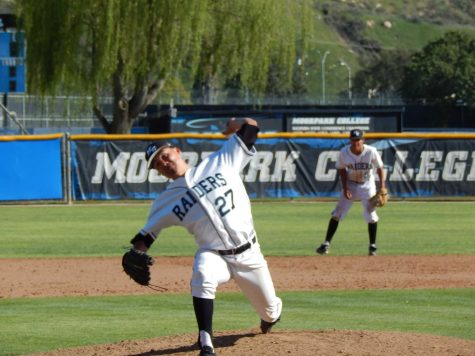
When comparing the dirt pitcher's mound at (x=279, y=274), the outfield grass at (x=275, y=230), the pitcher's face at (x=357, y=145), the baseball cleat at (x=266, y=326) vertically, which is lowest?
the outfield grass at (x=275, y=230)

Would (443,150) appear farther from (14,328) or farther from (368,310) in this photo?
(14,328)

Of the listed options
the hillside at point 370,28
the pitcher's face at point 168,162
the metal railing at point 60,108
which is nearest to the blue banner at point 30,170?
the metal railing at point 60,108

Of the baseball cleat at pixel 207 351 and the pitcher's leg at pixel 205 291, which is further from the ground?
the pitcher's leg at pixel 205 291

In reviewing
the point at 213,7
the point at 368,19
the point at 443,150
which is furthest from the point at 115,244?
the point at 368,19

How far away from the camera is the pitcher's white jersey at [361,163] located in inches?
606

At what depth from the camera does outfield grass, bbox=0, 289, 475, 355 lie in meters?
8.88

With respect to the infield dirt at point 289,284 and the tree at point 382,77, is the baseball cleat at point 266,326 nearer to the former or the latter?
the infield dirt at point 289,284

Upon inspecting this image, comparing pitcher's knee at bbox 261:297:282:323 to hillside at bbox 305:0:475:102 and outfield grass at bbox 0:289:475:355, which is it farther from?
hillside at bbox 305:0:475:102

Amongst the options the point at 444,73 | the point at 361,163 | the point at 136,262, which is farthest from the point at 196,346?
the point at 444,73

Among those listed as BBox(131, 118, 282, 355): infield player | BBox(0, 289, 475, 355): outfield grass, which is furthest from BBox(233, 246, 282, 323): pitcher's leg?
BBox(0, 289, 475, 355): outfield grass

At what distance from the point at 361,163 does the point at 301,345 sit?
8.28 metres

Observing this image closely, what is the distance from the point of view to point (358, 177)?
15.7m

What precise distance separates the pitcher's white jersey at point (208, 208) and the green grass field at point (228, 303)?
1.79m

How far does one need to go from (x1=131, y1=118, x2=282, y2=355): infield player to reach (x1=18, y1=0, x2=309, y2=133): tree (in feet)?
79.8
